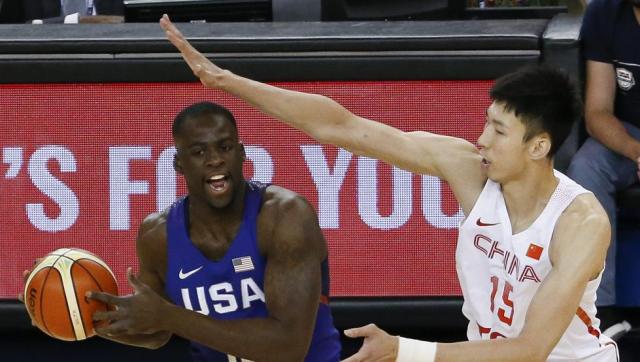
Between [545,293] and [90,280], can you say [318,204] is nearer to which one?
[90,280]

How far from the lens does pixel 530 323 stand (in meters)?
3.99

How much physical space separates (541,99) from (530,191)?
0.31 m

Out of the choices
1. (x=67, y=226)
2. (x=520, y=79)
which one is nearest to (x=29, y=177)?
(x=67, y=226)

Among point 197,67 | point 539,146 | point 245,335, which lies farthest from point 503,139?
point 245,335

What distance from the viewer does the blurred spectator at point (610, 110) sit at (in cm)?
586

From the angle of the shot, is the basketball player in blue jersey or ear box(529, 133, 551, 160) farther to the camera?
the basketball player in blue jersey

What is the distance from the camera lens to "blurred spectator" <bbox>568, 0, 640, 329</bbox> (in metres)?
5.86

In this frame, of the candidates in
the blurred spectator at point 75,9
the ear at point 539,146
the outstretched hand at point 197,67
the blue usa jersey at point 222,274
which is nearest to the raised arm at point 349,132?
the outstretched hand at point 197,67

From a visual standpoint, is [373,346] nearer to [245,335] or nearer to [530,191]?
[530,191]

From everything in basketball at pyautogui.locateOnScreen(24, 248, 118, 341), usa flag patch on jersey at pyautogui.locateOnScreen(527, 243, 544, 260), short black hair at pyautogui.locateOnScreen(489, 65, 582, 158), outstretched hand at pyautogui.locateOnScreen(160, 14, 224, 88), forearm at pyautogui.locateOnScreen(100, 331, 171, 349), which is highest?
outstretched hand at pyautogui.locateOnScreen(160, 14, 224, 88)

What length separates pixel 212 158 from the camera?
487 cm

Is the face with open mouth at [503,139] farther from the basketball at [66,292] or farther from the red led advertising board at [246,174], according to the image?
the red led advertising board at [246,174]

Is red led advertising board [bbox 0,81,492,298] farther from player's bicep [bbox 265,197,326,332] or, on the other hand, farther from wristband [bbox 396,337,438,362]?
wristband [bbox 396,337,438,362]

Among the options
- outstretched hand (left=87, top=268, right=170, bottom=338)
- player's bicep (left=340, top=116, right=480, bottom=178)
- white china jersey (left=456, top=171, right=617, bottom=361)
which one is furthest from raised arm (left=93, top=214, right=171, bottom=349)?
white china jersey (left=456, top=171, right=617, bottom=361)
